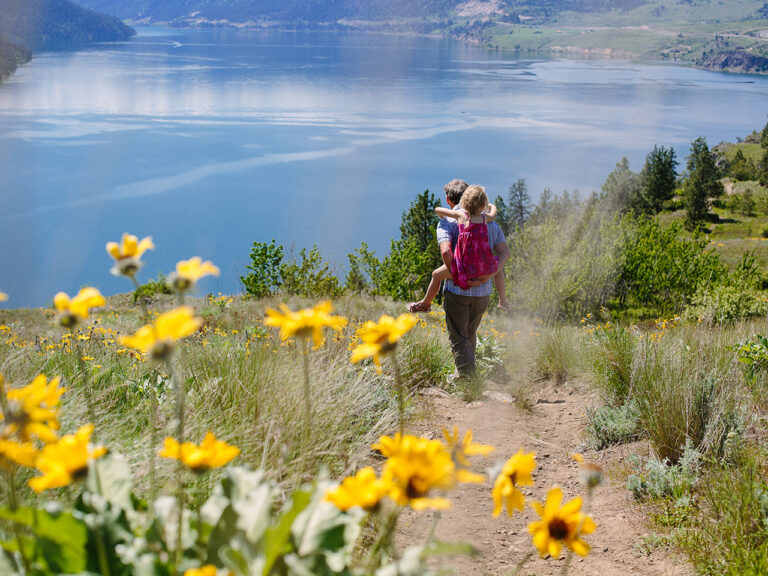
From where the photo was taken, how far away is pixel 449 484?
112 cm

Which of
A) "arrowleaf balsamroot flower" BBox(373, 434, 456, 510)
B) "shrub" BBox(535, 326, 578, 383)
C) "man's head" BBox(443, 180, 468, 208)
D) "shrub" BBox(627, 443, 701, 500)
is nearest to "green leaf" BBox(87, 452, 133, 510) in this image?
"arrowleaf balsamroot flower" BBox(373, 434, 456, 510)

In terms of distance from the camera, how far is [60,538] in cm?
130

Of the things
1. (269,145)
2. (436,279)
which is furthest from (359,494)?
(269,145)

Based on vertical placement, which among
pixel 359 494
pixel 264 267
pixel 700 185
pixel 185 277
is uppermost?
pixel 185 277

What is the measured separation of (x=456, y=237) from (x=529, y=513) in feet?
7.74

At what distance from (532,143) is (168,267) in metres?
51.7

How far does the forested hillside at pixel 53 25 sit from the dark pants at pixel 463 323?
59.3 meters

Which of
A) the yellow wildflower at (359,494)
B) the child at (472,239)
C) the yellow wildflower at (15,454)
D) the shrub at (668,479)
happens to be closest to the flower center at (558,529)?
the yellow wildflower at (359,494)

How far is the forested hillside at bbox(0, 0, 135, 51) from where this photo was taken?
6498cm

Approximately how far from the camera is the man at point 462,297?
4.82 m

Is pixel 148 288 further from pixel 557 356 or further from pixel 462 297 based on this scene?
pixel 557 356

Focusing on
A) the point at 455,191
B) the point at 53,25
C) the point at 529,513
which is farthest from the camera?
the point at 53,25

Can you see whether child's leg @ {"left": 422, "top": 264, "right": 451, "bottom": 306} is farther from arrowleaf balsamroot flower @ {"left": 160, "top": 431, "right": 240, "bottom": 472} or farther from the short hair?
arrowleaf balsamroot flower @ {"left": 160, "top": 431, "right": 240, "bottom": 472}

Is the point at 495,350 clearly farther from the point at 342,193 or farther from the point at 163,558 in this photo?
the point at 342,193
